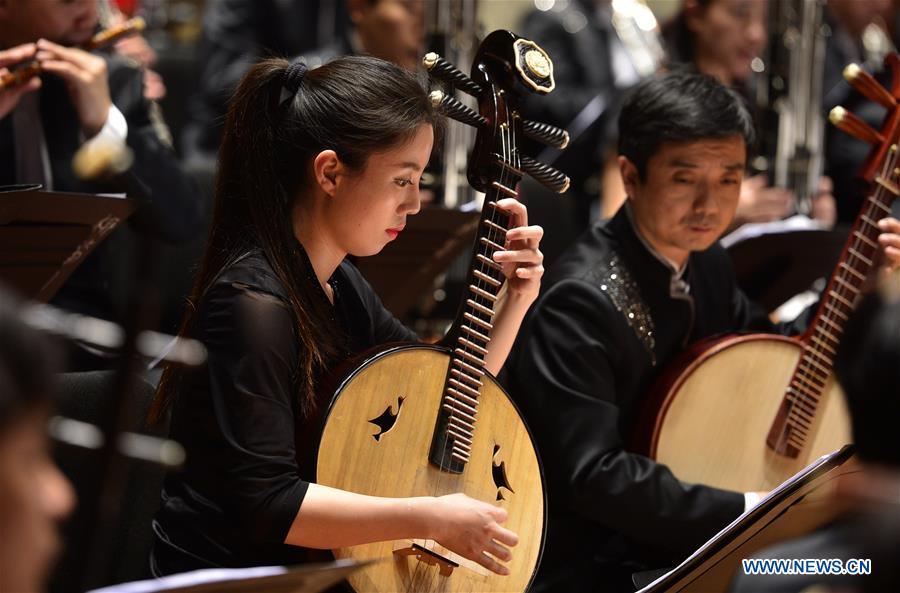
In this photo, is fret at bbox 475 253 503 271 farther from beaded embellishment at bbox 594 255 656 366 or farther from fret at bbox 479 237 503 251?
beaded embellishment at bbox 594 255 656 366

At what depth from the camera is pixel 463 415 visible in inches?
79.9

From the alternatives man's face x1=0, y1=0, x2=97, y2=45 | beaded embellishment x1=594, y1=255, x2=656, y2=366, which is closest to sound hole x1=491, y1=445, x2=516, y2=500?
beaded embellishment x1=594, y1=255, x2=656, y2=366

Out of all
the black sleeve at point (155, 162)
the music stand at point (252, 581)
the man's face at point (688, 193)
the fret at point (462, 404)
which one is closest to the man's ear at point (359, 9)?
the black sleeve at point (155, 162)

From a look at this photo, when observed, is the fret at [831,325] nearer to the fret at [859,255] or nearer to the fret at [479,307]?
the fret at [859,255]

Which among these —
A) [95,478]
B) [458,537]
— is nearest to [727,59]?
[458,537]

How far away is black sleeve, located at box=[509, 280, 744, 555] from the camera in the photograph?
92.7 inches

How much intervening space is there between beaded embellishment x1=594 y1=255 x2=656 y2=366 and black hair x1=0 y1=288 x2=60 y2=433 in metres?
1.62

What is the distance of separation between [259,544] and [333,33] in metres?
3.57

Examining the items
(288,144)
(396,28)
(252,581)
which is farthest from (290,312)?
(396,28)

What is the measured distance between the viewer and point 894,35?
5.28 meters

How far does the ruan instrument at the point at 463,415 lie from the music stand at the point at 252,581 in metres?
0.56

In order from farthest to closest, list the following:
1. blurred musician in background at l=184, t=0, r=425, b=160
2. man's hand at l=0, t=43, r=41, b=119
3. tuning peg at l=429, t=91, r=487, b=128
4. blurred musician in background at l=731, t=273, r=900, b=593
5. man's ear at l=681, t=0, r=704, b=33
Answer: blurred musician in background at l=184, t=0, r=425, b=160
man's ear at l=681, t=0, r=704, b=33
man's hand at l=0, t=43, r=41, b=119
tuning peg at l=429, t=91, r=487, b=128
blurred musician in background at l=731, t=273, r=900, b=593

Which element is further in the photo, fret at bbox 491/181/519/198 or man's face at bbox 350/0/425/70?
man's face at bbox 350/0/425/70

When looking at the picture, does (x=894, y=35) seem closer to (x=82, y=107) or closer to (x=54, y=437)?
(x=82, y=107)
